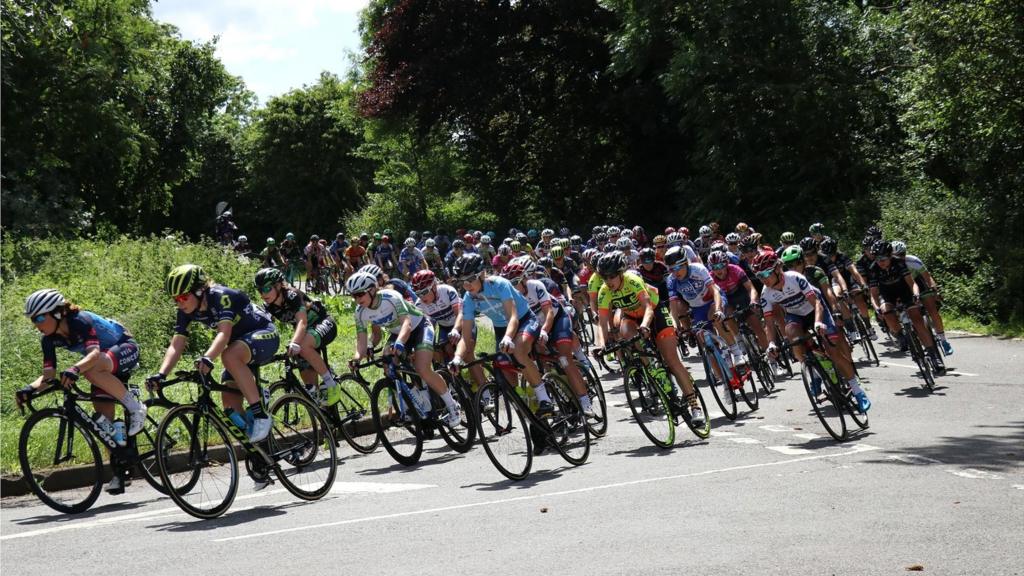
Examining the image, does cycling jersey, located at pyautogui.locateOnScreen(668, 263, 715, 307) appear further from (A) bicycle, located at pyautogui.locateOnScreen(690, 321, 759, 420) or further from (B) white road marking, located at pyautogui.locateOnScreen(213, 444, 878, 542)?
(B) white road marking, located at pyautogui.locateOnScreen(213, 444, 878, 542)

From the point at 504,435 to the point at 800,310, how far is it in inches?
158

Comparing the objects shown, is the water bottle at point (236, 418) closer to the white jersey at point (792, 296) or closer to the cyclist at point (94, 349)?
the cyclist at point (94, 349)

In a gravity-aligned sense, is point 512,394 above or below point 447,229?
below

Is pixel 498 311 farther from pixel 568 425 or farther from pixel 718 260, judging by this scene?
pixel 718 260

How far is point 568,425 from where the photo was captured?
10.2 m

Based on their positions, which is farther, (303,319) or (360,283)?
(360,283)

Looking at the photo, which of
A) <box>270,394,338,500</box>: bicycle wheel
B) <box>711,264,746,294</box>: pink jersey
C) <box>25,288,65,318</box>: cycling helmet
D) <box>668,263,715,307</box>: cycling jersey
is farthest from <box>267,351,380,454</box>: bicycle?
<box>711,264,746,294</box>: pink jersey

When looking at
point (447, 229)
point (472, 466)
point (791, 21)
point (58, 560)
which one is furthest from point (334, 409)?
point (447, 229)

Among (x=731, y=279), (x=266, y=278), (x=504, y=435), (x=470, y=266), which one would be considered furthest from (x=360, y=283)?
(x=731, y=279)

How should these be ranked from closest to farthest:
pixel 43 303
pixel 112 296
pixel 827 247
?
pixel 43 303, pixel 827 247, pixel 112 296

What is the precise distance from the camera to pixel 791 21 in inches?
1207

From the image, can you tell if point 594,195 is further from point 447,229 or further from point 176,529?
point 176,529

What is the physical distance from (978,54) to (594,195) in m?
20.3

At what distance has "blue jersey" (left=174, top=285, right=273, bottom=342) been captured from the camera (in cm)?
902
